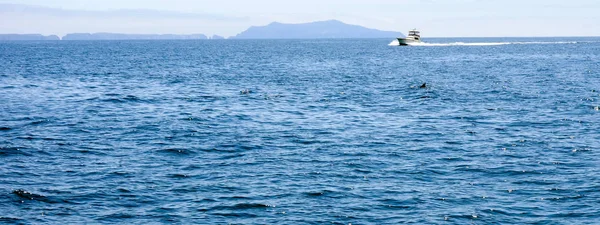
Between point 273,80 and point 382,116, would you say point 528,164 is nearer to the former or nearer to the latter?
point 382,116

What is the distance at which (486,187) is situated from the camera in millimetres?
27672

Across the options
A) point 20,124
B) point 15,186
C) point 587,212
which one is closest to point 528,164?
point 587,212

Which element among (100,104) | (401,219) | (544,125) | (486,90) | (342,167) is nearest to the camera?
(401,219)

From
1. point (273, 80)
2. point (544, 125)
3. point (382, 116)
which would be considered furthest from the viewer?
point (273, 80)

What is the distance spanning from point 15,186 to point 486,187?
72.2ft

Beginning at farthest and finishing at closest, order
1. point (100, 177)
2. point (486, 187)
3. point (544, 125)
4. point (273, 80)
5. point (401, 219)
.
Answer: point (273, 80) < point (544, 125) < point (100, 177) < point (486, 187) < point (401, 219)

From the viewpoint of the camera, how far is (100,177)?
29562 mm

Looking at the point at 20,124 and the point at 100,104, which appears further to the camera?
the point at 100,104

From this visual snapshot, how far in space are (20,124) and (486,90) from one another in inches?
1982

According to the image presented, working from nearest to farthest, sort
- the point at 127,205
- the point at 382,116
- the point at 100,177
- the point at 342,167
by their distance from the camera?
the point at 127,205
the point at 100,177
the point at 342,167
the point at 382,116

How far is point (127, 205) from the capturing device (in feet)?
82.3

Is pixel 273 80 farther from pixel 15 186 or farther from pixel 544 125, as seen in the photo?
pixel 15 186

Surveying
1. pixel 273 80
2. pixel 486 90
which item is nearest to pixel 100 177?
pixel 486 90

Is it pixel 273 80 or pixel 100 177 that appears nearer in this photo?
pixel 100 177
